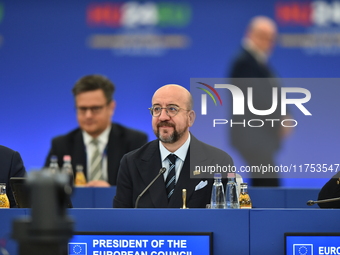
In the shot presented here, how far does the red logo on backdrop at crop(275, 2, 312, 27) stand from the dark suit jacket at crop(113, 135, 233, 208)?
3.78 m

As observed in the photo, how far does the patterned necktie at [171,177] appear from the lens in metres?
3.33

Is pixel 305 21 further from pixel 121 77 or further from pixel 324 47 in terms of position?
pixel 121 77

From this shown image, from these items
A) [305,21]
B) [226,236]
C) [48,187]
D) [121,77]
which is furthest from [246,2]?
[48,187]

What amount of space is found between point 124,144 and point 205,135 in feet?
9.60

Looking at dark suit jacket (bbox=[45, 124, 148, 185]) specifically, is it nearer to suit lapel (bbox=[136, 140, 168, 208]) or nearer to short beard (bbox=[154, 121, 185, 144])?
suit lapel (bbox=[136, 140, 168, 208])

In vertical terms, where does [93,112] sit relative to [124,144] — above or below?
above

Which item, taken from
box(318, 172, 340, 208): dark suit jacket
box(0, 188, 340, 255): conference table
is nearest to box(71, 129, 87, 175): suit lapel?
box(318, 172, 340, 208): dark suit jacket

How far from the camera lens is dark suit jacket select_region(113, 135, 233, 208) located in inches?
129

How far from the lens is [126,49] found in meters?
7.06

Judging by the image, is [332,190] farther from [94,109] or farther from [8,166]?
[94,109]

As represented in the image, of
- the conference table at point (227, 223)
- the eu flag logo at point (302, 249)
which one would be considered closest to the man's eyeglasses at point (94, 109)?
the conference table at point (227, 223)

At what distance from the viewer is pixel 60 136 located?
21.6ft

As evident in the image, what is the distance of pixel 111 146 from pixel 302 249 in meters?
3.72

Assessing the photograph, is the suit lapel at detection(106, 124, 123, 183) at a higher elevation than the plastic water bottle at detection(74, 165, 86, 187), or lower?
higher
